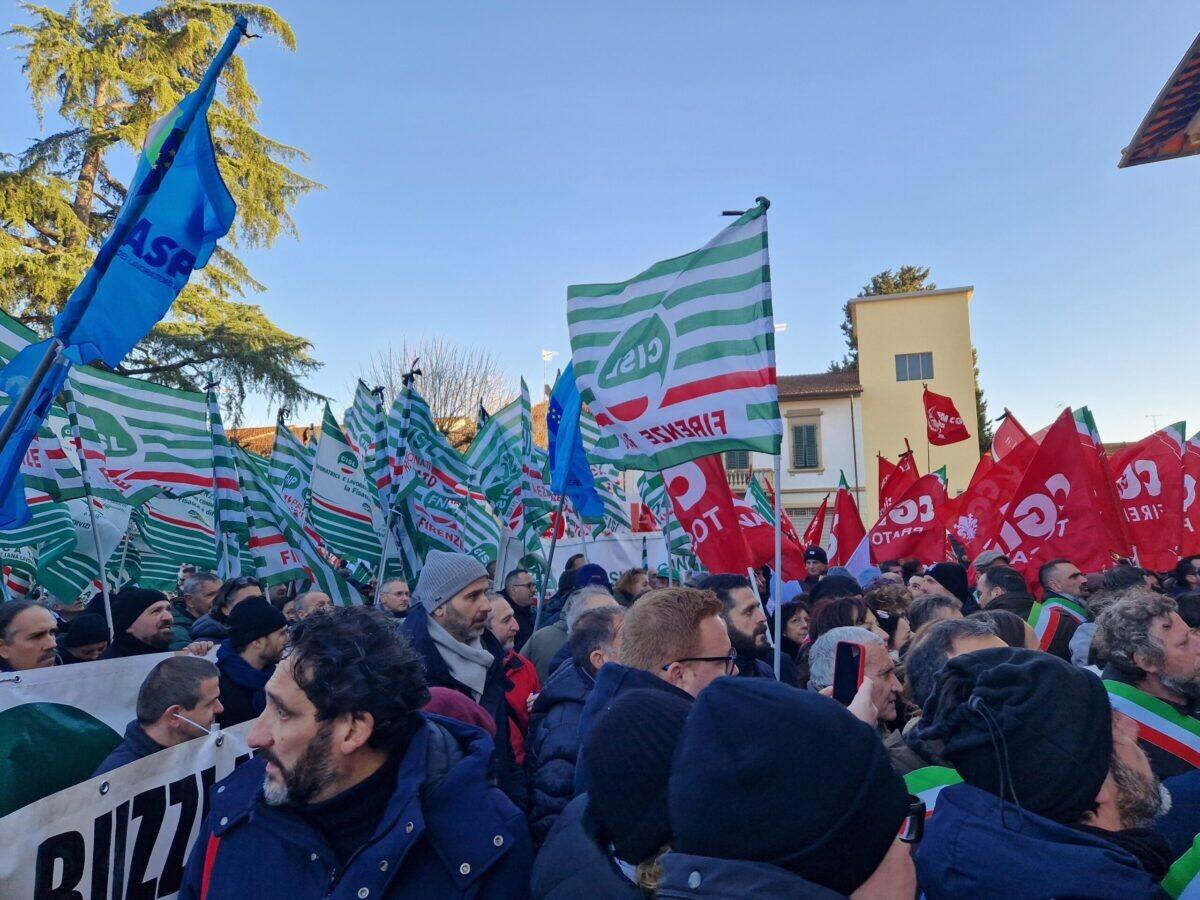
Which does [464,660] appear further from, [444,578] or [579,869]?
[579,869]

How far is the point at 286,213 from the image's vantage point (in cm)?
1752

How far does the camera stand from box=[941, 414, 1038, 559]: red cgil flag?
34.1 feet

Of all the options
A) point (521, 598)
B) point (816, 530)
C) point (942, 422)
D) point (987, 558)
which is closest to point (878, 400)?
point (942, 422)

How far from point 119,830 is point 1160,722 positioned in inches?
138

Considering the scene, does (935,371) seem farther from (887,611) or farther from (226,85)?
(887,611)

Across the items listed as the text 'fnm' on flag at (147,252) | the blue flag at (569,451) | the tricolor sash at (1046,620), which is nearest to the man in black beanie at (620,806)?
the text 'fnm' on flag at (147,252)

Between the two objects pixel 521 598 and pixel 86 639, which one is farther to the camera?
pixel 521 598

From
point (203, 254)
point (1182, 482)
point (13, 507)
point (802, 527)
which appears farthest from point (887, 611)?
point (802, 527)

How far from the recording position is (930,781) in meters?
2.64

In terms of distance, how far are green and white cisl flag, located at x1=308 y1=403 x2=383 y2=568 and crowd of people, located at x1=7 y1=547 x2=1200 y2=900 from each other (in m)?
4.79

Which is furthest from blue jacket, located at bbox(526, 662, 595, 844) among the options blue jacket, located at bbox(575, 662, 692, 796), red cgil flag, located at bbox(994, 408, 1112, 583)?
red cgil flag, located at bbox(994, 408, 1112, 583)

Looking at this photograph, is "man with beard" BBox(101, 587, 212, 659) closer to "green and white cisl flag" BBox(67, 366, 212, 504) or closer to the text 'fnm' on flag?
the text 'fnm' on flag

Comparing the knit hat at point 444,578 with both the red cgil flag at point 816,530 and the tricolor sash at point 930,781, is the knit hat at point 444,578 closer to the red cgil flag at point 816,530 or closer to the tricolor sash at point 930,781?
the tricolor sash at point 930,781

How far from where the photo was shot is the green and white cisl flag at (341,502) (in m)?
9.20
